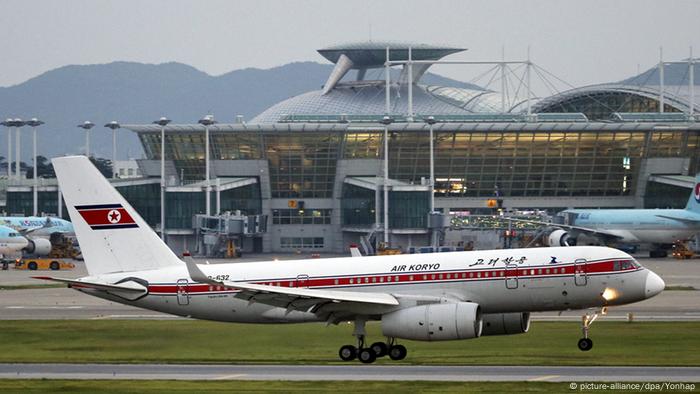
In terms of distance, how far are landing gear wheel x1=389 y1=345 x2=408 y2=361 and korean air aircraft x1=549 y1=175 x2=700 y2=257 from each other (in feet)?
300

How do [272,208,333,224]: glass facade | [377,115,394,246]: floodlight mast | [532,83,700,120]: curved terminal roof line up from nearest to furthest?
[377,115,394,246]: floodlight mast
[272,208,333,224]: glass facade
[532,83,700,120]: curved terminal roof

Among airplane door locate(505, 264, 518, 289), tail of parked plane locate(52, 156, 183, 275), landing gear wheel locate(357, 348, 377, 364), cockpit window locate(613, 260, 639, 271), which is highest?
tail of parked plane locate(52, 156, 183, 275)

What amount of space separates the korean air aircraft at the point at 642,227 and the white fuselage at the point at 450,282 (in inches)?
3554

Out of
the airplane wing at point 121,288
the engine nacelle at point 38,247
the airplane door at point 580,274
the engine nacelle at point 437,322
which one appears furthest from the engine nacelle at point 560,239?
the engine nacelle at point 437,322

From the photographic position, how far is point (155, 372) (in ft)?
162

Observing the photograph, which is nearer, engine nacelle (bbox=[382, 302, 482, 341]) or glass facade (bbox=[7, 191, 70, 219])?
engine nacelle (bbox=[382, 302, 482, 341])

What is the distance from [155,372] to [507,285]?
13.4 metres

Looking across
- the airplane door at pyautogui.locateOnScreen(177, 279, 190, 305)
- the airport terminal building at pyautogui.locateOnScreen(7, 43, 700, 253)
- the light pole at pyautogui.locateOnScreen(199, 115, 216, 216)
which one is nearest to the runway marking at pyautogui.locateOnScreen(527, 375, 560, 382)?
the airplane door at pyautogui.locateOnScreen(177, 279, 190, 305)

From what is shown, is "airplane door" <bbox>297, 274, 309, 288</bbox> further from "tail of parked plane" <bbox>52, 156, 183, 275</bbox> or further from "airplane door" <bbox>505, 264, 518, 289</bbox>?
"airplane door" <bbox>505, 264, 518, 289</bbox>

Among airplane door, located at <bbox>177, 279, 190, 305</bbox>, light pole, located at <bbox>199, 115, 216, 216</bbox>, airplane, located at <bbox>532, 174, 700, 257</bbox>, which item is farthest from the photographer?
light pole, located at <bbox>199, 115, 216, 216</bbox>

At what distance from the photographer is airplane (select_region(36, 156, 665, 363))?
49.9 m

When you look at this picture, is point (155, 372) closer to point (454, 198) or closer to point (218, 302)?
point (218, 302)

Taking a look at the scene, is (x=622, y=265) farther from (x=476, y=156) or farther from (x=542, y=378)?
(x=476, y=156)

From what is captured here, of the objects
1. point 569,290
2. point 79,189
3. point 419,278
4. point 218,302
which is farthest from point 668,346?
point 79,189
